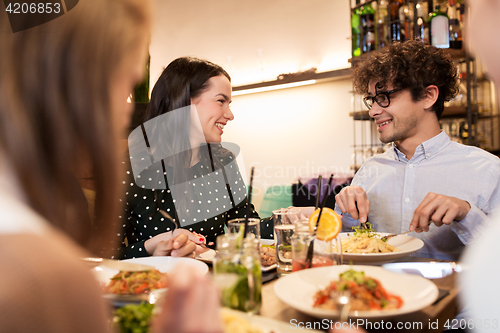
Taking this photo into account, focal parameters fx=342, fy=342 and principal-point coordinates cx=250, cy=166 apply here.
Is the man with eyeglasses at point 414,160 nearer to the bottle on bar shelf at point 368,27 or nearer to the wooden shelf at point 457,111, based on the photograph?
the wooden shelf at point 457,111

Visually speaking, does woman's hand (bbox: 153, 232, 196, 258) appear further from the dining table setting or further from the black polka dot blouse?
the black polka dot blouse

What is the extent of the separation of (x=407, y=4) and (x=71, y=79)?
3406 mm

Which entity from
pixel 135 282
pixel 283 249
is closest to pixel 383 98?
pixel 283 249

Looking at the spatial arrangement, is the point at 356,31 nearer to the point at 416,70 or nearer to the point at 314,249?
the point at 416,70

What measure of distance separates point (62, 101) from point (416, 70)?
195cm

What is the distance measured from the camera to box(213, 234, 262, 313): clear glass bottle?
710 mm

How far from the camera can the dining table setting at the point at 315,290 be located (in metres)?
0.67

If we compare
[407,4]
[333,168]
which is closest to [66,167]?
[407,4]

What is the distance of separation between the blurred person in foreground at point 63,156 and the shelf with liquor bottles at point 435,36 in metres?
2.87

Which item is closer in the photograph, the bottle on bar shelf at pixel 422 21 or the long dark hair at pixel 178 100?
the long dark hair at pixel 178 100

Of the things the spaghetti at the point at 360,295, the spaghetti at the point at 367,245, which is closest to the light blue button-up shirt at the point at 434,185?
the spaghetti at the point at 367,245

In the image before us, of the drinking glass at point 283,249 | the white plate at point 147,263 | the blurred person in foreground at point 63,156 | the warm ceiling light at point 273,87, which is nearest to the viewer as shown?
the blurred person in foreground at point 63,156

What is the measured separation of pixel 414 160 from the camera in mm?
1848

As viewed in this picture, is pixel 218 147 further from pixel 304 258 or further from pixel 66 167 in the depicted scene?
pixel 66 167
